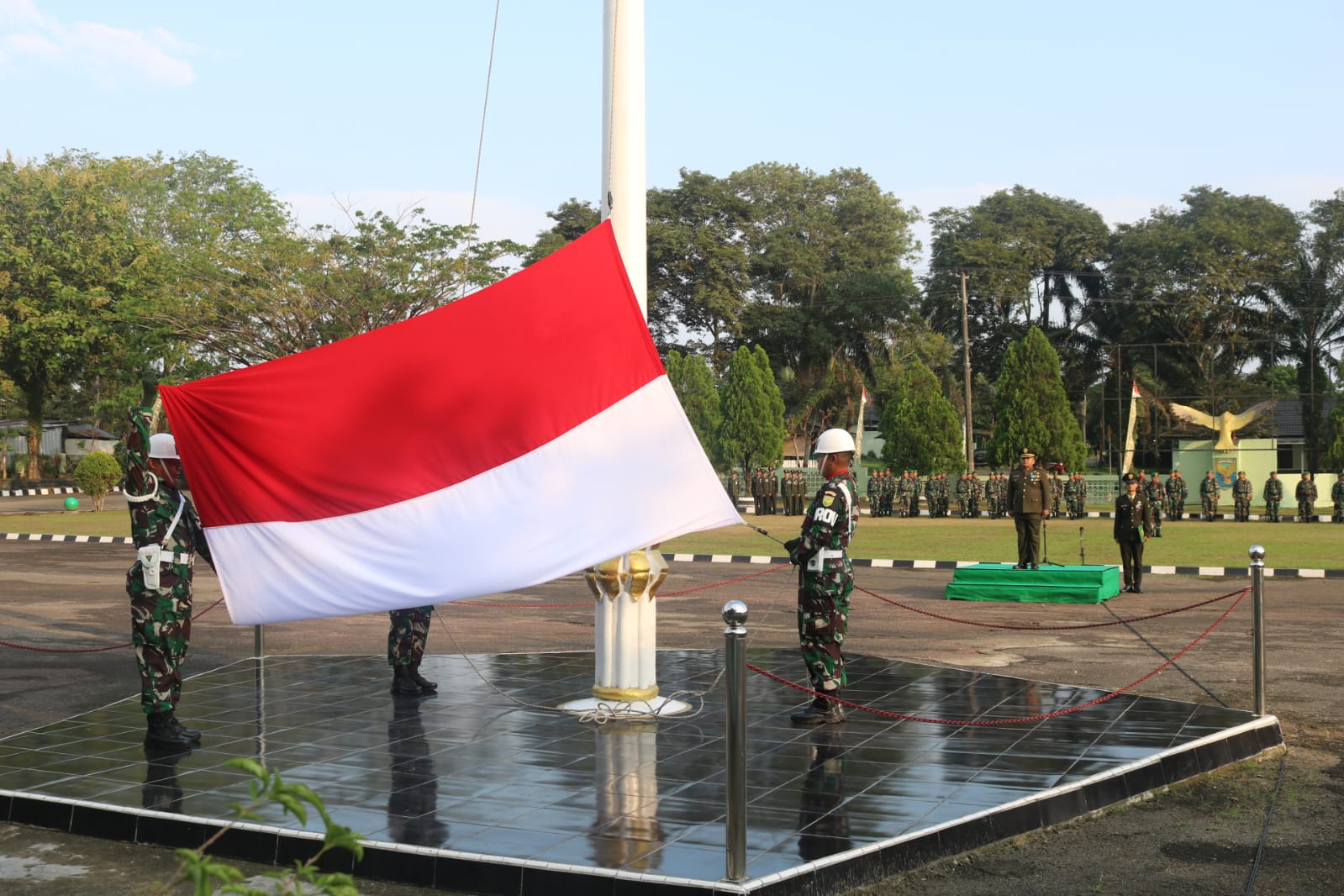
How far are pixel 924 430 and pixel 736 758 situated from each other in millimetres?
36688

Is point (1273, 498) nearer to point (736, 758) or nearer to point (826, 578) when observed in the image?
point (826, 578)

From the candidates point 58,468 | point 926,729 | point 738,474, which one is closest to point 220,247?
point 738,474

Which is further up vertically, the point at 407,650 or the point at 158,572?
the point at 158,572

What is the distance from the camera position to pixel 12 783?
649 centimetres

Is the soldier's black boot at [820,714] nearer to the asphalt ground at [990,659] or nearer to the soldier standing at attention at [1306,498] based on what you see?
the asphalt ground at [990,659]

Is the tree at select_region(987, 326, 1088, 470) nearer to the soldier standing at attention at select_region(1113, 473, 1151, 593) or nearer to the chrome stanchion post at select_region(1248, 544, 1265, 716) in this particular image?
the soldier standing at attention at select_region(1113, 473, 1151, 593)

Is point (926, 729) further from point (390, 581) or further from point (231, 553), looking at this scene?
point (231, 553)

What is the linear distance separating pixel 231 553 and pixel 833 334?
180 ft

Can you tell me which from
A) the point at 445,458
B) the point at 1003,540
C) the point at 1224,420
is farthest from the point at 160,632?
the point at 1224,420

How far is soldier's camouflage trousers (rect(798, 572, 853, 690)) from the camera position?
25.8 ft

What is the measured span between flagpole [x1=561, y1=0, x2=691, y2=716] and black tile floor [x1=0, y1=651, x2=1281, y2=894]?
1.22 feet

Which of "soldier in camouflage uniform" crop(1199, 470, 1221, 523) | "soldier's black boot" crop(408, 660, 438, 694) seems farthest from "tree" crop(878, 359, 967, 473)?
"soldier's black boot" crop(408, 660, 438, 694)

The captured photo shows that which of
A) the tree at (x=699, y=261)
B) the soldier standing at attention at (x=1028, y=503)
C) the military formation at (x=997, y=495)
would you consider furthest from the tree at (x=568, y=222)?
the soldier standing at attention at (x=1028, y=503)

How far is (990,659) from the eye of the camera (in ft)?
35.3
